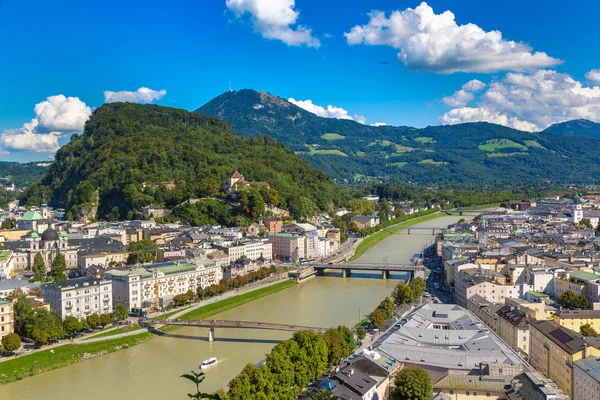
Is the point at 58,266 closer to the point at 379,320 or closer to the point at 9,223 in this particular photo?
the point at 9,223

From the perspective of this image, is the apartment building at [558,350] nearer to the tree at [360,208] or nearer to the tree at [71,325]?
the tree at [71,325]

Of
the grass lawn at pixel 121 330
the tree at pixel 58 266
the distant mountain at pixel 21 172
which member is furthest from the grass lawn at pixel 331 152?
the grass lawn at pixel 121 330

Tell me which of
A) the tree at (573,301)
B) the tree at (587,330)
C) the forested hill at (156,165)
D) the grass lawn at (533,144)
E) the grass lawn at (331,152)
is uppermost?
the grass lawn at (533,144)

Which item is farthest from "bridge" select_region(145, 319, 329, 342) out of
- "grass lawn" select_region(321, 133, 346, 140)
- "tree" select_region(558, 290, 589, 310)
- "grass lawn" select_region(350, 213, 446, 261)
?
"grass lawn" select_region(321, 133, 346, 140)

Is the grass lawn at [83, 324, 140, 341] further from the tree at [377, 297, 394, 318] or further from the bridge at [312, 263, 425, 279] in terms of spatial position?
the bridge at [312, 263, 425, 279]

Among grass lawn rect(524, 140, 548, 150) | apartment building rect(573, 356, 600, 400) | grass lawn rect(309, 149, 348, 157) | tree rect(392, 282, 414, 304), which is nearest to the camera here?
apartment building rect(573, 356, 600, 400)

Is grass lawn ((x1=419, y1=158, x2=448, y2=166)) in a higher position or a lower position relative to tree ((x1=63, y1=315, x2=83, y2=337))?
higher

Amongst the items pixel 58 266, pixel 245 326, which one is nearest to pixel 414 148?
pixel 58 266
